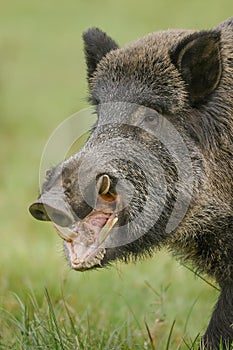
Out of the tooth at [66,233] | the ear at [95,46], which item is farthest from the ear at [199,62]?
the tooth at [66,233]

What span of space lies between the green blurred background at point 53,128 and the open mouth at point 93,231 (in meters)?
0.63

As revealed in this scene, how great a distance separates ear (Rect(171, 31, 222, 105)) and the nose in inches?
47.6

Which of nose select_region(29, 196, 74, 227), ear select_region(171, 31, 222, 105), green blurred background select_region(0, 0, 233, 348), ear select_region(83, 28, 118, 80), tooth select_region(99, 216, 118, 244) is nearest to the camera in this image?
nose select_region(29, 196, 74, 227)

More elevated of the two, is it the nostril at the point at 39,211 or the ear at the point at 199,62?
the ear at the point at 199,62

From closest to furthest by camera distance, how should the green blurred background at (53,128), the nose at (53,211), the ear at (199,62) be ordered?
1. the nose at (53,211)
2. the ear at (199,62)
3. the green blurred background at (53,128)

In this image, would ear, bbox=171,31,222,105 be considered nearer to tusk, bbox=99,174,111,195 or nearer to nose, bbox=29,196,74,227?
tusk, bbox=99,174,111,195

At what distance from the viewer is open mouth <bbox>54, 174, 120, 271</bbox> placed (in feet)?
15.0

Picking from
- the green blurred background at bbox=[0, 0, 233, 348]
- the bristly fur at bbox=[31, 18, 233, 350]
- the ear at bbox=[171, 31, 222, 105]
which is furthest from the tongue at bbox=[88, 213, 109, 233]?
the ear at bbox=[171, 31, 222, 105]

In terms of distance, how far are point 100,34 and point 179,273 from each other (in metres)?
3.28

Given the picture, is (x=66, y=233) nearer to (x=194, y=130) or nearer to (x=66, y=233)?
(x=66, y=233)

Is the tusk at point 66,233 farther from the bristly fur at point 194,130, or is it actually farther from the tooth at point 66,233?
the bristly fur at point 194,130

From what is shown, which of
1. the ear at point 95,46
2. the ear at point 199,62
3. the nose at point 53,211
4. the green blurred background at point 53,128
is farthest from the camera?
the green blurred background at point 53,128

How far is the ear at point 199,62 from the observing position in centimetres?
509

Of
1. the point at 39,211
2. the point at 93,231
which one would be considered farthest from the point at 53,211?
the point at 93,231
